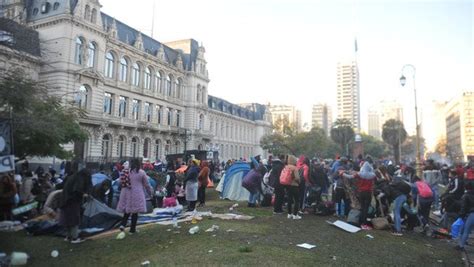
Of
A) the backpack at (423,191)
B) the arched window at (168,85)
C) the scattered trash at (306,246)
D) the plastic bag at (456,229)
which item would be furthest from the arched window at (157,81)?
the scattered trash at (306,246)

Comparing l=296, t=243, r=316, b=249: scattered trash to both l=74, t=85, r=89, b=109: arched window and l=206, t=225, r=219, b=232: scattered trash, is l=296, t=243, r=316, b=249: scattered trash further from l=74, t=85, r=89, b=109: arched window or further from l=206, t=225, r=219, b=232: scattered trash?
l=74, t=85, r=89, b=109: arched window

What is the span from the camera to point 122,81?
43.8 metres

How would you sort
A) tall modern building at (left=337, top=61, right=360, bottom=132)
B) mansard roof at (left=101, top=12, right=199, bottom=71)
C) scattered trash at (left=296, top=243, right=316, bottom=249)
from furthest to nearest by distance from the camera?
tall modern building at (left=337, top=61, right=360, bottom=132) < mansard roof at (left=101, top=12, right=199, bottom=71) < scattered trash at (left=296, top=243, right=316, bottom=249)

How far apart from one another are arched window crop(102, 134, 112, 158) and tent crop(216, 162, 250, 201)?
27.5 m

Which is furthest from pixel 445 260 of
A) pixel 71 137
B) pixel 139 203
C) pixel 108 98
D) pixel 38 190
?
pixel 108 98

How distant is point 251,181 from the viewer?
14.1 m

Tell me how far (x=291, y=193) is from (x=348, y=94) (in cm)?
15625

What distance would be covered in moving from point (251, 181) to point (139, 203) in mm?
5842

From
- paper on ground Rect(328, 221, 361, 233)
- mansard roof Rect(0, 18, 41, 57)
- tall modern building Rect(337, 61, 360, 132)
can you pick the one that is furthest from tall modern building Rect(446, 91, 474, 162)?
mansard roof Rect(0, 18, 41, 57)

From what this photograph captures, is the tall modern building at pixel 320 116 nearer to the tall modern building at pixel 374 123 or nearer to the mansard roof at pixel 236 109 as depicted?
the tall modern building at pixel 374 123

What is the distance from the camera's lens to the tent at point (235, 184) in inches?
662

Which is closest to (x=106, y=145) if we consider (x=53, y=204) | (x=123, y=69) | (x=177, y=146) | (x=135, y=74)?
(x=123, y=69)

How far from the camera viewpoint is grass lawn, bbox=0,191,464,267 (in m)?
6.89

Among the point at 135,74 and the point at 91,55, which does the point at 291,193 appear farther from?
the point at 135,74
